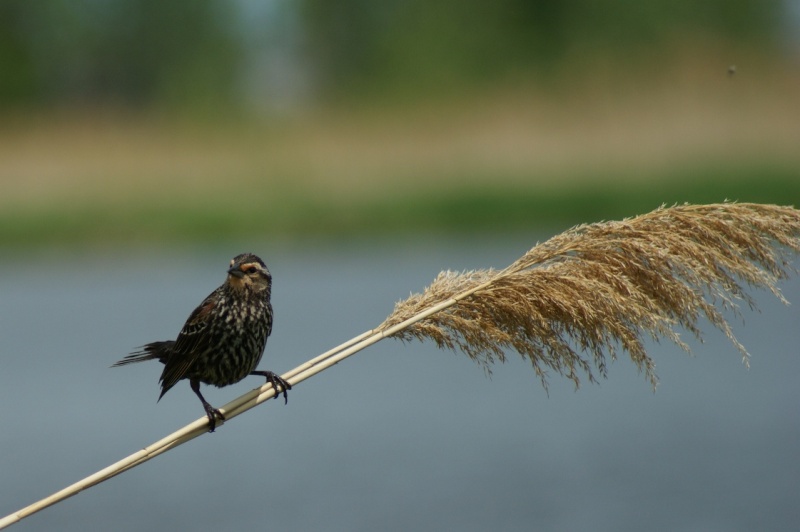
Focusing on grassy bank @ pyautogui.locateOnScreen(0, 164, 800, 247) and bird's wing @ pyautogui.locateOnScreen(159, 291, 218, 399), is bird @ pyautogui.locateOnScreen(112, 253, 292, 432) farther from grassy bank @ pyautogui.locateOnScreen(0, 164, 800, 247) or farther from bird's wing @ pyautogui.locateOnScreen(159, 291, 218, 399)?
grassy bank @ pyautogui.locateOnScreen(0, 164, 800, 247)

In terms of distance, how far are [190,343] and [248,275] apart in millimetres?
331

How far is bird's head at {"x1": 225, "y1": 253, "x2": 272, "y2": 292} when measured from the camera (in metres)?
3.97

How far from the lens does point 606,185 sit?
1452 cm

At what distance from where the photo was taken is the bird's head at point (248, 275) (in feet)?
13.0

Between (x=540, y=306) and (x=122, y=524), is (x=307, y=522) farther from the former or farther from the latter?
(x=540, y=306)

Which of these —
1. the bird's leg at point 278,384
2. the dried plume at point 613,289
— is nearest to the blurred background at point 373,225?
the bird's leg at point 278,384

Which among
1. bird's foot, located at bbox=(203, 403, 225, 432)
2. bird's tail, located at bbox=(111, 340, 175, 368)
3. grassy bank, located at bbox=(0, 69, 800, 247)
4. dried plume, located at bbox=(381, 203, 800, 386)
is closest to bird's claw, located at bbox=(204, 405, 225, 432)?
bird's foot, located at bbox=(203, 403, 225, 432)

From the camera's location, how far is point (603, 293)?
9.53 ft

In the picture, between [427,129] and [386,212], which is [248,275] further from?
[427,129]

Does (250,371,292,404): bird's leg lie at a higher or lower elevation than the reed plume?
higher

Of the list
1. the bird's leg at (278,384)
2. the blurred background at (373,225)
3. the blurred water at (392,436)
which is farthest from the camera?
the blurred background at (373,225)

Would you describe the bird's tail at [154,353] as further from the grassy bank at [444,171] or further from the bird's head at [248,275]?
the grassy bank at [444,171]

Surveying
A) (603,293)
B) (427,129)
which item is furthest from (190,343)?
(427,129)

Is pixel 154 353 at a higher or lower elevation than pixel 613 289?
higher
